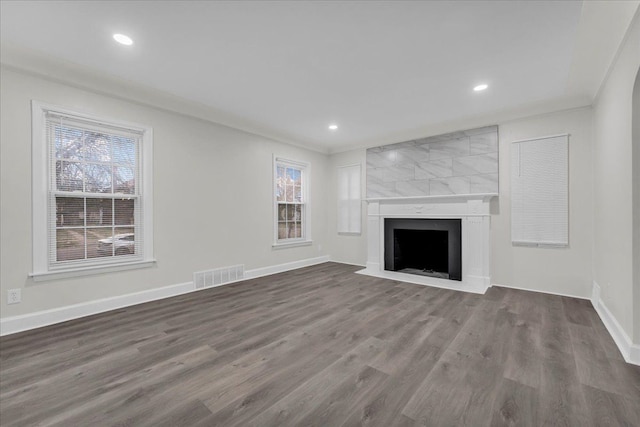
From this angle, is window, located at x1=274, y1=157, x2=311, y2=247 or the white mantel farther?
window, located at x1=274, y1=157, x2=311, y2=247

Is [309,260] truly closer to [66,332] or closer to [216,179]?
[216,179]

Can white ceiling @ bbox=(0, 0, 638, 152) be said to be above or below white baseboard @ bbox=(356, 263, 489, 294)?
above

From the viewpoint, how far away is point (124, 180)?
3348 mm

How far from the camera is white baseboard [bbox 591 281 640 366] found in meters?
2.02

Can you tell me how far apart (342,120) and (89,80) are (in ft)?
10.6

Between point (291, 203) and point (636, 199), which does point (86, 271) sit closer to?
point (291, 203)

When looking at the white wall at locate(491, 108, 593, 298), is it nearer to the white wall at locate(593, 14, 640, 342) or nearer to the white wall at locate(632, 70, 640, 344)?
the white wall at locate(593, 14, 640, 342)

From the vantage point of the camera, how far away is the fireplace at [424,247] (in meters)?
4.44

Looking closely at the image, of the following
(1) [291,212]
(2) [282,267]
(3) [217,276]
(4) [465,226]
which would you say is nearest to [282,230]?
(1) [291,212]

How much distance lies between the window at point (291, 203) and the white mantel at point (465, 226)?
66.2 inches

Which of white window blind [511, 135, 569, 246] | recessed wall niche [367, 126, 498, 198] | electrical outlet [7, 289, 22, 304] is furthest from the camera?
recessed wall niche [367, 126, 498, 198]

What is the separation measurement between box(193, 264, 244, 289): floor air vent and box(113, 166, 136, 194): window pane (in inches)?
56.1

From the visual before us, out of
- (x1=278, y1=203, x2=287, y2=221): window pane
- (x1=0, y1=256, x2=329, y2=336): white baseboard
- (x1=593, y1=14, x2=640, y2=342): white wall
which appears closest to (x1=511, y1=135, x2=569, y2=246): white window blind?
(x1=593, y1=14, x2=640, y2=342): white wall

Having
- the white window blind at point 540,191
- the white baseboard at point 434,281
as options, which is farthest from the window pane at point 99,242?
the white window blind at point 540,191
